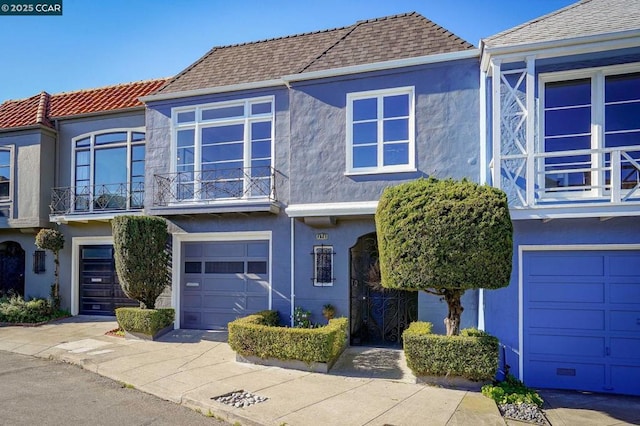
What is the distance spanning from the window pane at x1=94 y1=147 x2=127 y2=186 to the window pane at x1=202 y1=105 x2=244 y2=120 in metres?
3.20

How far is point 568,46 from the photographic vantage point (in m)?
7.11

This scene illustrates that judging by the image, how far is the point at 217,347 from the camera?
31.1ft

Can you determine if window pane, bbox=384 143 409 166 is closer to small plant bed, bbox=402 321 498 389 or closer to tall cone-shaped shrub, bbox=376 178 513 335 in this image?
tall cone-shaped shrub, bbox=376 178 513 335

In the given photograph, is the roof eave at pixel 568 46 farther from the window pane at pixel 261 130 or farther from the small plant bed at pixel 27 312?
the small plant bed at pixel 27 312

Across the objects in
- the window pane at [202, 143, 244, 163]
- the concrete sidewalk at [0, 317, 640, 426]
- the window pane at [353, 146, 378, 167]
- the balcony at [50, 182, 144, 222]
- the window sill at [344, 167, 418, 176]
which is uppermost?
the window pane at [202, 143, 244, 163]

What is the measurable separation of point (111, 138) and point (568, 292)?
12502mm

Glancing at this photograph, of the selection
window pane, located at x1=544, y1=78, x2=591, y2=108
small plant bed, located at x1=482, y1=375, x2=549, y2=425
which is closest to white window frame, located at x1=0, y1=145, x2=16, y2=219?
small plant bed, located at x1=482, y1=375, x2=549, y2=425

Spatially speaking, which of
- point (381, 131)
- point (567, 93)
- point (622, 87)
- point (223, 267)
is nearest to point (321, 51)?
point (381, 131)

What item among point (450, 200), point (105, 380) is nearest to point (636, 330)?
point (450, 200)

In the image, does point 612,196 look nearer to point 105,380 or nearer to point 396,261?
point 396,261

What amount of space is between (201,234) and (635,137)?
9.64 m

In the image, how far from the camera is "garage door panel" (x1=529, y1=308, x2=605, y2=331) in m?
7.38

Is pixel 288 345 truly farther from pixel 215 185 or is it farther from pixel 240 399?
pixel 215 185

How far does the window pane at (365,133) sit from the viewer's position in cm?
954
